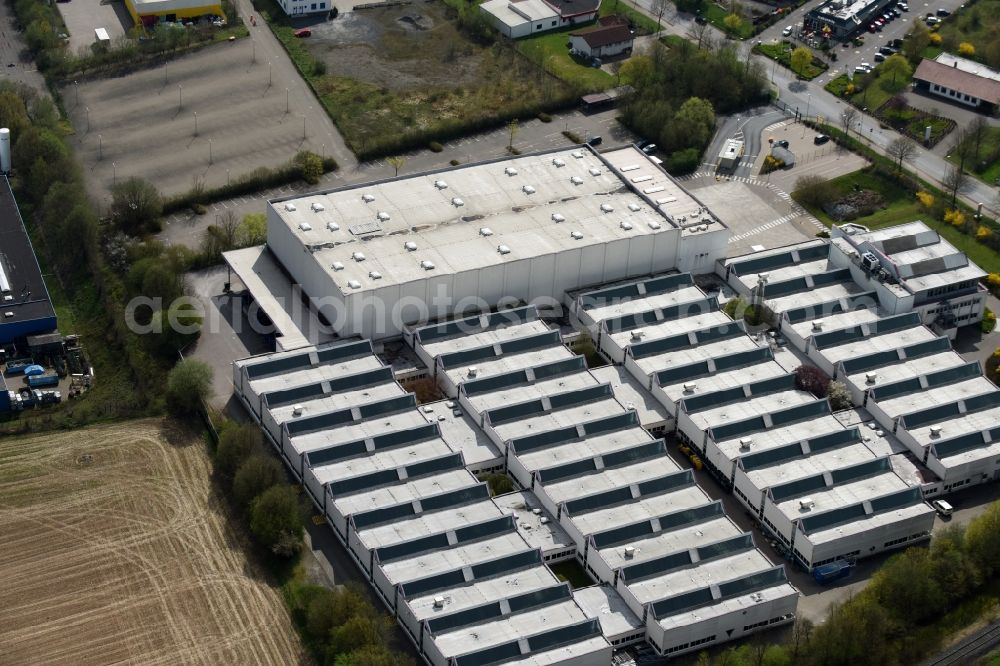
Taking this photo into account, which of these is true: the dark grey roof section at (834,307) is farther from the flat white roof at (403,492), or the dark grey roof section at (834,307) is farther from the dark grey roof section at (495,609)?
the dark grey roof section at (495,609)

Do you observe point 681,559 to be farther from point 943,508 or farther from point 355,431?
point 355,431

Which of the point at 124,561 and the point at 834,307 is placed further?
the point at 834,307

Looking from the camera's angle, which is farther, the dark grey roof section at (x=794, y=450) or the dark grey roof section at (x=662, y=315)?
the dark grey roof section at (x=662, y=315)

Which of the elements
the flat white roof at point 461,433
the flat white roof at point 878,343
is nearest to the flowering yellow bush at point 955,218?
the flat white roof at point 878,343

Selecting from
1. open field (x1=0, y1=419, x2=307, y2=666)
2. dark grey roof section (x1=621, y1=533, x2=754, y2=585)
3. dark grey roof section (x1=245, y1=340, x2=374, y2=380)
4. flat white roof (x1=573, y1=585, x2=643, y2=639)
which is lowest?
open field (x1=0, y1=419, x2=307, y2=666)

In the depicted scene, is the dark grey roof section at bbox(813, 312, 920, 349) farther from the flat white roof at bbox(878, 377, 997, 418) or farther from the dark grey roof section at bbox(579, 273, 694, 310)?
the dark grey roof section at bbox(579, 273, 694, 310)

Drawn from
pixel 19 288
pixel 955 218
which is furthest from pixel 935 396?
pixel 19 288

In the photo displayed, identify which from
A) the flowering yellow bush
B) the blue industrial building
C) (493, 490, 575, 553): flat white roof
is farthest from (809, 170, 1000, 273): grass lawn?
the blue industrial building
